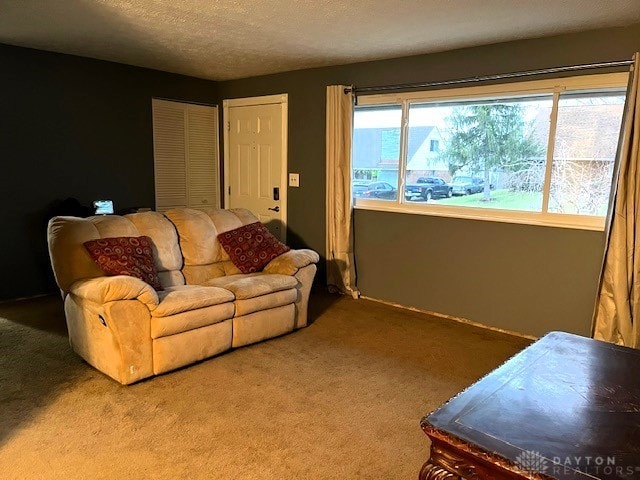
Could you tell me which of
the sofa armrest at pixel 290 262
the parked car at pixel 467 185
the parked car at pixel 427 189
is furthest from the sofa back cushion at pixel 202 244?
the parked car at pixel 467 185

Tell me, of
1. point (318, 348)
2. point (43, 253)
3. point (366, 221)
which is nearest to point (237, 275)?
point (318, 348)

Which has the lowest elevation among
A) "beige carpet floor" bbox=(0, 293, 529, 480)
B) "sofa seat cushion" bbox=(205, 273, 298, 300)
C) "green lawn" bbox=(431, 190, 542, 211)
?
"beige carpet floor" bbox=(0, 293, 529, 480)

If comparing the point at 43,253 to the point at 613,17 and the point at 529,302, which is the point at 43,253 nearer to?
the point at 529,302

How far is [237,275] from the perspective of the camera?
12.6 ft

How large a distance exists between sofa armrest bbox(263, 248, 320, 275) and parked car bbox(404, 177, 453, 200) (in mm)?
1235

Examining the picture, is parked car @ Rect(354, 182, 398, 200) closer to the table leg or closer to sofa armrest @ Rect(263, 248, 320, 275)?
sofa armrest @ Rect(263, 248, 320, 275)

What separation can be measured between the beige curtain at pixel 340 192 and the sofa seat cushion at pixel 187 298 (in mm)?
1801

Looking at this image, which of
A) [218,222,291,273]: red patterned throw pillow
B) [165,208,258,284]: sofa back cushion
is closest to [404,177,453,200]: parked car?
[218,222,291,273]: red patterned throw pillow

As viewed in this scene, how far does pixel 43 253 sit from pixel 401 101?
376 cm

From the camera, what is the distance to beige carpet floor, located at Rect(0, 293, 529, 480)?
216cm

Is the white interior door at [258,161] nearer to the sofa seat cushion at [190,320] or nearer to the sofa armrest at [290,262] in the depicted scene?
the sofa armrest at [290,262]

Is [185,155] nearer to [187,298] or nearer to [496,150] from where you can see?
[187,298]

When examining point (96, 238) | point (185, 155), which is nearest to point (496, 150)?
point (96, 238)

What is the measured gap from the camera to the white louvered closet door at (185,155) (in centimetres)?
545
